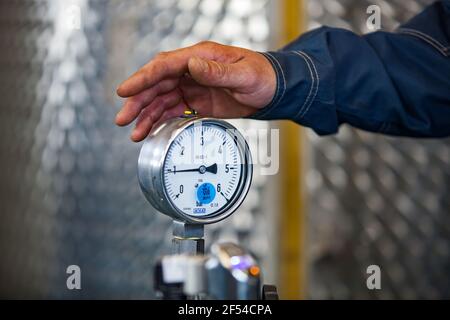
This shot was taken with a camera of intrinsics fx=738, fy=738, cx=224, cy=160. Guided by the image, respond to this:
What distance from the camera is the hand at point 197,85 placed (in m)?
1.47

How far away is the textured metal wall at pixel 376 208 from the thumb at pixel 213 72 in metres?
1.37

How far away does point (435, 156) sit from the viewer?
284 cm

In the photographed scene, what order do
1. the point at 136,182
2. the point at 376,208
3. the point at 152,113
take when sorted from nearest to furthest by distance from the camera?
the point at 152,113
the point at 136,182
the point at 376,208

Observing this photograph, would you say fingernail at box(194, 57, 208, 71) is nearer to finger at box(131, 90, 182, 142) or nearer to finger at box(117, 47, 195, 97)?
finger at box(117, 47, 195, 97)

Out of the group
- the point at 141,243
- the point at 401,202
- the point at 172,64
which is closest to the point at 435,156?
the point at 401,202

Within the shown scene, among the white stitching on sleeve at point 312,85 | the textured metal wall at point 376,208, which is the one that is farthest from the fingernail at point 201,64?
the textured metal wall at point 376,208

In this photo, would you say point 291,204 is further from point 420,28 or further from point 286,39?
point 420,28

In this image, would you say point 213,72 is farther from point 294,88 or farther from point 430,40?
point 430,40

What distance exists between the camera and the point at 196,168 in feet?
4.59

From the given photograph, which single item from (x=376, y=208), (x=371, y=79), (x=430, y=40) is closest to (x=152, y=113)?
(x=371, y=79)

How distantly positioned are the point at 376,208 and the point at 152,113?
1.47 m

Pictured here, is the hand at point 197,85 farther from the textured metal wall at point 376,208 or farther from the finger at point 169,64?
the textured metal wall at point 376,208

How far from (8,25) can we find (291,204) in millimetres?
1264

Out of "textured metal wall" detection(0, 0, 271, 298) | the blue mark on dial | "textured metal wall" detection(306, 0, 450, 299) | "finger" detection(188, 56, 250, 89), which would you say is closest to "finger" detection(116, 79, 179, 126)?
"finger" detection(188, 56, 250, 89)
